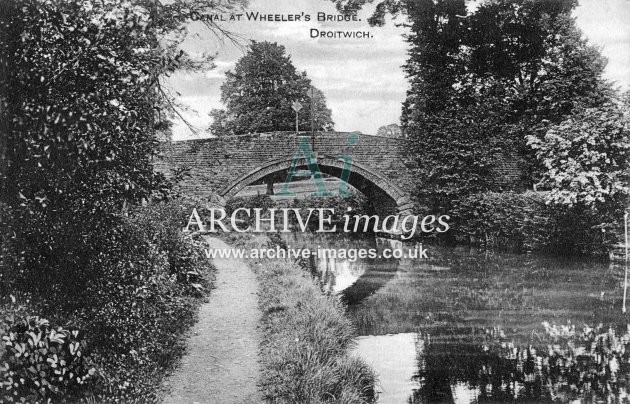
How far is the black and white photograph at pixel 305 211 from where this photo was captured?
10.3 feet

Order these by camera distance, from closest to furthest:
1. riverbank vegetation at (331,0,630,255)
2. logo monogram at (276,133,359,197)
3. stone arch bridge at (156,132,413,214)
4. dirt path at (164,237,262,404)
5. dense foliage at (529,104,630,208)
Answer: dirt path at (164,237,262,404) → dense foliage at (529,104,630,208) → riverbank vegetation at (331,0,630,255) → stone arch bridge at (156,132,413,214) → logo monogram at (276,133,359,197)

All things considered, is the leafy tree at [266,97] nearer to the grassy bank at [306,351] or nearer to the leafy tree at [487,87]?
the leafy tree at [487,87]

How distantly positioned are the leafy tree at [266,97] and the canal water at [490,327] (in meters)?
4.06

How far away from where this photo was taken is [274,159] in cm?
1342

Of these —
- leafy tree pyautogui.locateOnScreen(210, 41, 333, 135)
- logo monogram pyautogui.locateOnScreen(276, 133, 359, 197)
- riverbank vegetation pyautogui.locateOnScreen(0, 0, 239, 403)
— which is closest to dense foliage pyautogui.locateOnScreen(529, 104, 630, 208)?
leafy tree pyautogui.locateOnScreen(210, 41, 333, 135)

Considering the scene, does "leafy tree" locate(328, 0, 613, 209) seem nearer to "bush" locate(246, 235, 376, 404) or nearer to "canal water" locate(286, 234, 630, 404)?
"canal water" locate(286, 234, 630, 404)

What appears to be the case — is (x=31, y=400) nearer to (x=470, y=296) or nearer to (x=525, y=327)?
(x=525, y=327)

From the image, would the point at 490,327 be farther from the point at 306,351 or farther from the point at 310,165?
the point at 310,165

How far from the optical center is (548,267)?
1040 centimetres

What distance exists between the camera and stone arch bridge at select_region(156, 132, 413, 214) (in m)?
13.1

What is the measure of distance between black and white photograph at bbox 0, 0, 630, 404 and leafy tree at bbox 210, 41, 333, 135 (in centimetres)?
9

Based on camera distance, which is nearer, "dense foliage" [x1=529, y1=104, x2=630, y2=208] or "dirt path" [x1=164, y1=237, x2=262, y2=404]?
"dirt path" [x1=164, y1=237, x2=262, y2=404]

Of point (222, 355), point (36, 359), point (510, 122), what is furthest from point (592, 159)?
point (36, 359)

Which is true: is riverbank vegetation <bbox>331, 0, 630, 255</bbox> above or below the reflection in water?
above
